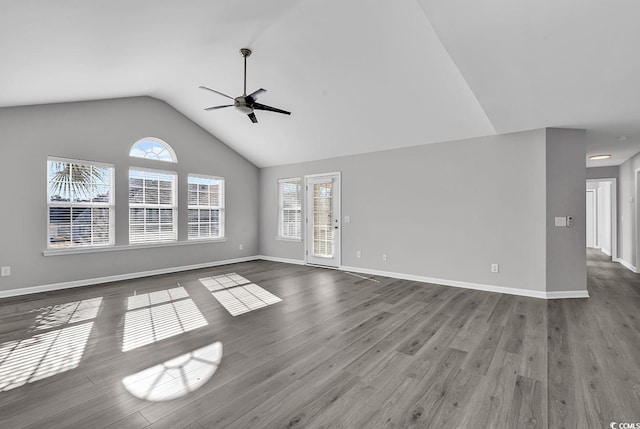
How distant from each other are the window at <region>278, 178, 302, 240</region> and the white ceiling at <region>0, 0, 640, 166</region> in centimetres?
200

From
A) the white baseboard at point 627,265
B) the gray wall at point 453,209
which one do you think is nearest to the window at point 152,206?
the gray wall at point 453,209

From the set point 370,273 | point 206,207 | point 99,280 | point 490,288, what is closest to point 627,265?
point 490,288

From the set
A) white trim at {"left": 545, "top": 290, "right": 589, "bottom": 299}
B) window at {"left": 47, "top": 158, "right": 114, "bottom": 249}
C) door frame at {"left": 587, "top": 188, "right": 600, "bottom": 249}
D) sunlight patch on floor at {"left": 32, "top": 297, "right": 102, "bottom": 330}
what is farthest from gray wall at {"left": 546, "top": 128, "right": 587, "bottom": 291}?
door frame at {"left": 587, "top": 188, "right": 600, "bottom": 249}

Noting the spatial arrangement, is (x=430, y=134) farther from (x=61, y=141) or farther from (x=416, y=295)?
(x=61, y=141)

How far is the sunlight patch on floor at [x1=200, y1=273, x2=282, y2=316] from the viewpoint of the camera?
3.94 m

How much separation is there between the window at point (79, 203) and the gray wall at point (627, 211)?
10115mm

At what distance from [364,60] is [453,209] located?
279 centimetres

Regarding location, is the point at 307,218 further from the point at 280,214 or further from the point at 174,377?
the point at 174,377

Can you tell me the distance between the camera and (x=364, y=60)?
12.7ft

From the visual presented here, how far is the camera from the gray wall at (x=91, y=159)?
4.38 meters

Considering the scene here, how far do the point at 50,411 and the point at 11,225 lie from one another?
3.95 m

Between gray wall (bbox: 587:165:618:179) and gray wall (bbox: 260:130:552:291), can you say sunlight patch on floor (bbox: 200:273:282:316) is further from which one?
gray wall (bbox: 587:165:618:179)

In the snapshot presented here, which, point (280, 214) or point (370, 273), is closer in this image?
point (370, 273)

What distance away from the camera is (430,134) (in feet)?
16.4
